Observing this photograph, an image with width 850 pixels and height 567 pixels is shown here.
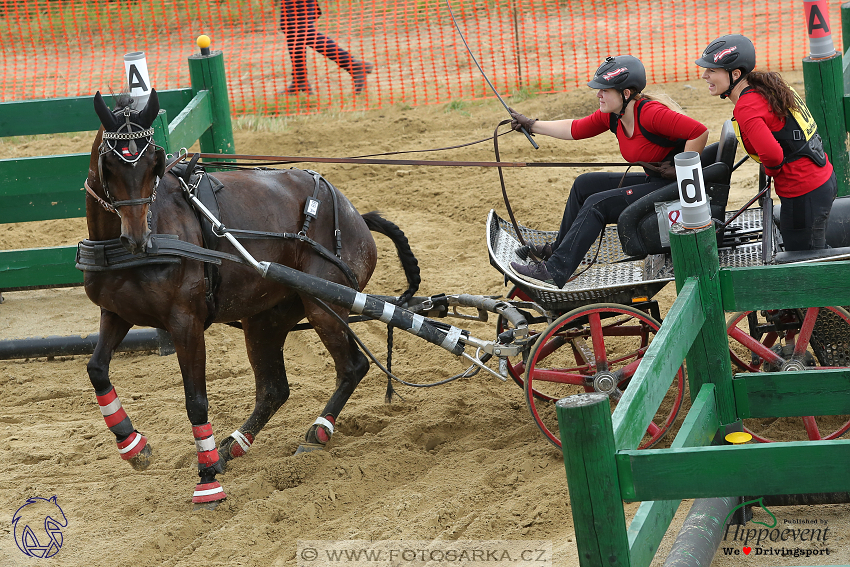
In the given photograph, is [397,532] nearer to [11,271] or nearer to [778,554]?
[778,554]

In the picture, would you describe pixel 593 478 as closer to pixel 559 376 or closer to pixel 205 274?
pixel 559 376

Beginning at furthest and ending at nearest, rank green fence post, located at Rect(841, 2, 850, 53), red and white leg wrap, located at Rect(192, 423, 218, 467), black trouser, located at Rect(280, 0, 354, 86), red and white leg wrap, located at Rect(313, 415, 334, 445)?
black trouser, located at Rect(280, 0, 354, 86) → green fence post, located at Rect(841, 2, 850, 53) → red and white leg wrap, located at Rect(313, 415, 334, 445) → red and white leg wrap, located at Rect(192, 423, 218, 467)

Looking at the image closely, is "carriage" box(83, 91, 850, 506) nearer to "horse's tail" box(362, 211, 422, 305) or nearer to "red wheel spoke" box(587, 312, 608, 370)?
"red wheel spoke" box(587, 312, 608, 370)

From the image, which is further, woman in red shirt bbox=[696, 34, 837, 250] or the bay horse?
woman in red shirt bbox=[696, 34, 837, 250]

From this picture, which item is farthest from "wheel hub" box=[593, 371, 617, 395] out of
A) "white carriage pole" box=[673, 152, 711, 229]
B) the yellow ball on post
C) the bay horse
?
the yellow ball on post

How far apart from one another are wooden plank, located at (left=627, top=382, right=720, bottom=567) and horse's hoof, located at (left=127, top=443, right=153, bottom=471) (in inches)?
110

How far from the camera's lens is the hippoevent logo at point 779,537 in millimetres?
3430

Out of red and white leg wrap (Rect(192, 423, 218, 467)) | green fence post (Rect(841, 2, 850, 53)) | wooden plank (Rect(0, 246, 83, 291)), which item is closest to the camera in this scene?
red and white leg wrap (Rect(192, 423, 218, 467))

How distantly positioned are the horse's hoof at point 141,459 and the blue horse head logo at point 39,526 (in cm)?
42

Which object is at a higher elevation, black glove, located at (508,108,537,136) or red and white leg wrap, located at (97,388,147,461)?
black glove, located at (508,108,537,136)

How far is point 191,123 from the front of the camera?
587 cm

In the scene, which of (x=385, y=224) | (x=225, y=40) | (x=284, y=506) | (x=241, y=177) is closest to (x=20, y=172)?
(x=241, y=177)

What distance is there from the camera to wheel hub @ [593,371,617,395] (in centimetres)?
429

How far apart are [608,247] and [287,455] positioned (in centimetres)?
221
